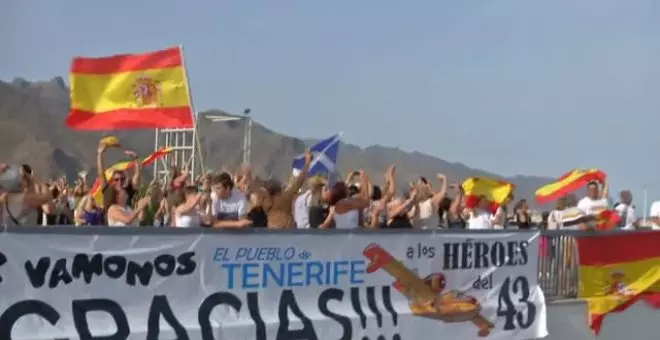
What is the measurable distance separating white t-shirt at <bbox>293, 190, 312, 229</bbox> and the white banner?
6.06 ft

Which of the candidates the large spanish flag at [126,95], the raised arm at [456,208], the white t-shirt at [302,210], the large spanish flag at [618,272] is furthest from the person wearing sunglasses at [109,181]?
the raised arm at [456,208]

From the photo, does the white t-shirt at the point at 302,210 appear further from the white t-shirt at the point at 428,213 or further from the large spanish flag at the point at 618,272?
the large spanish flag at the point at 618,272

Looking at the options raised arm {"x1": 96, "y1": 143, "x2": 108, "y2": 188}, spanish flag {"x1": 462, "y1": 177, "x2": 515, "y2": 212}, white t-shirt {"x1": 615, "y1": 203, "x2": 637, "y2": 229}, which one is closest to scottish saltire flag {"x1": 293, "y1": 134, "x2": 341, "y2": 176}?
spanish flag {"x1": 462, "y1": 177, "x2": 515, "y2": 212}

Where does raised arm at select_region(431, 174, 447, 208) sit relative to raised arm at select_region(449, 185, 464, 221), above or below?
above

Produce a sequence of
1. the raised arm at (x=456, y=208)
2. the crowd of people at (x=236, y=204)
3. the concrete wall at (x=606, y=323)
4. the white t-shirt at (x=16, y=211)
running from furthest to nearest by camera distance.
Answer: the raised arm at (x=456, y=208) < the concrete wall at (x=606, y=323) < the crowd of people at (x=236, y=204) < the white t-shirt at (x=16, y=211)

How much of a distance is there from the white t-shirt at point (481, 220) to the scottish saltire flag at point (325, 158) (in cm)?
379

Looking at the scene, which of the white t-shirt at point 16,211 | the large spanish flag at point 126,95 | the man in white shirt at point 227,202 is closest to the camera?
the white t-shirt at point 16,211

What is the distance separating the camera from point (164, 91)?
14938mm

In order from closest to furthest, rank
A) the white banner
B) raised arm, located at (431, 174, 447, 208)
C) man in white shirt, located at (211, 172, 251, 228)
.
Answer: the white banner → man in white shirt, located at (211, 172, 251, 228) → raised arm, located at (431, 174, 447, 208)

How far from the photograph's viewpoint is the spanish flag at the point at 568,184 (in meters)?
20.8

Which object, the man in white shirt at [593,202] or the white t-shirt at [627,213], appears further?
the white t-shirt at [627,213]

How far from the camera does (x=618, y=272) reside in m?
15.3

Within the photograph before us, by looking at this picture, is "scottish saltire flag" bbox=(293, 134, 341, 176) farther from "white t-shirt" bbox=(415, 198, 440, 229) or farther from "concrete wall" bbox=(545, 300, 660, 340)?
"concrete wall" bbox=(545, 300, 660, 340)

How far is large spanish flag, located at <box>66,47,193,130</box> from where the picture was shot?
14.9 meters
